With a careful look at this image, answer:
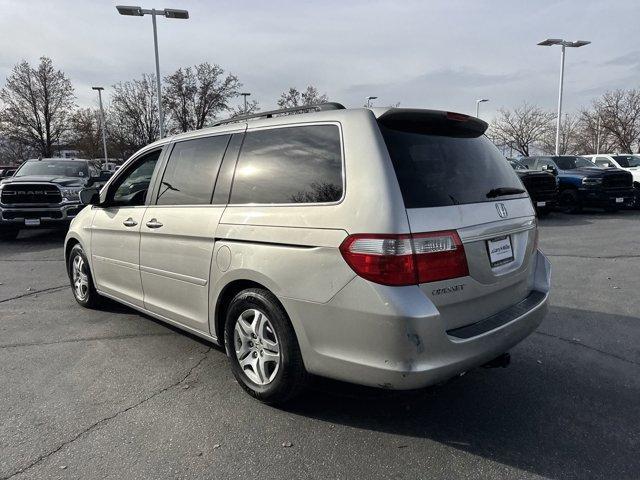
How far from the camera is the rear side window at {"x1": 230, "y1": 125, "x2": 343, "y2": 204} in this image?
2809 mm

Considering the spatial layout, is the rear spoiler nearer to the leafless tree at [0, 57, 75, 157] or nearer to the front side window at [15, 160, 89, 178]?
the front side window at [15, 160, 89, 178]

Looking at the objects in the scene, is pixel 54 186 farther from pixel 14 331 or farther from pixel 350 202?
pixel 350 202

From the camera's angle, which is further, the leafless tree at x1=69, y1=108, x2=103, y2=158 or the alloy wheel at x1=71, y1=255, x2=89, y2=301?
the leafless tree at x1=69, y1=108, x2=103, y2=158

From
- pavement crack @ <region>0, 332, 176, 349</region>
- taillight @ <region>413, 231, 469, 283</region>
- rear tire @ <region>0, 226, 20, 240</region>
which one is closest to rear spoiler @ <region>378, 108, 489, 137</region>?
taillight @ <region>413, 231, 469, 283</region>

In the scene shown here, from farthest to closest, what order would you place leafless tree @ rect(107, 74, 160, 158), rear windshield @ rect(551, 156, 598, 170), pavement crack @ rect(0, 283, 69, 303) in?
leafless tree @ rect(107, 74, 160, 158), rear windshield @ rect(551, 156, 598, 170), pavement crack @ rect(0, 283, 69, 303)

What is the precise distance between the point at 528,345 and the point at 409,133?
93.4 inches

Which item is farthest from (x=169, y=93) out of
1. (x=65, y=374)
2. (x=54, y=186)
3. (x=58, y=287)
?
(x=65, y=374)

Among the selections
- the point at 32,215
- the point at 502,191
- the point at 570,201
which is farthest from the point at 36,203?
the point at 570,201

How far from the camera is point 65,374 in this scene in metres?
3.68

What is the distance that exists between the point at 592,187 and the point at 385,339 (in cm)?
1438

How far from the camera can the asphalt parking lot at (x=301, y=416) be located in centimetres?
254

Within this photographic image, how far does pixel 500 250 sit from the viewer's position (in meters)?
2.90

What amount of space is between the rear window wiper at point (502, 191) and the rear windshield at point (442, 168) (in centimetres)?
2

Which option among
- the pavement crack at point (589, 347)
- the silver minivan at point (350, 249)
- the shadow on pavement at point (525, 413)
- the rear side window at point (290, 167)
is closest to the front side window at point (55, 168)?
the silver minivan at point (350, 249)
